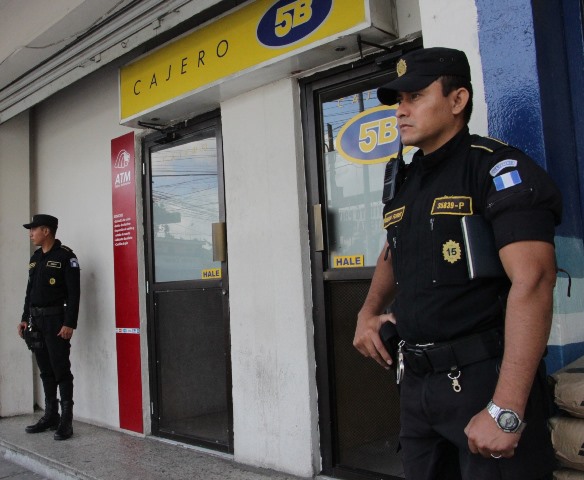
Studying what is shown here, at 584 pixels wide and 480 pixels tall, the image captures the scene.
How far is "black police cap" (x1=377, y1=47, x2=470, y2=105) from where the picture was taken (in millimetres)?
1571

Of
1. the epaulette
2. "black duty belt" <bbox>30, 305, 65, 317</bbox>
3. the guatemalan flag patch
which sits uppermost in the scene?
the epaulette

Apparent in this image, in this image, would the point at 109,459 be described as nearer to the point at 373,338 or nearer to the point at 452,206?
the point at 373,338

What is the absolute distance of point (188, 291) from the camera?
451 cm

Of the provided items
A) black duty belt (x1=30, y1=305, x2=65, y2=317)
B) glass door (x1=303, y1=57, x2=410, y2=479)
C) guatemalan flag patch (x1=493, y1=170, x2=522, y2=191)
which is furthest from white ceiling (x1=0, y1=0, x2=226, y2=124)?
guatemalan flag patch (x1=493, y1=170, x2=522, y2=191)

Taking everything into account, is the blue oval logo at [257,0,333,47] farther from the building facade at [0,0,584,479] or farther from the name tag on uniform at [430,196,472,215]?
the name tag on uniform at [430,196,472,215]

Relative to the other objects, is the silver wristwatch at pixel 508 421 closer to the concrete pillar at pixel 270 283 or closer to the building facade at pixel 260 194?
Answer: the building facade at pixel 260 194

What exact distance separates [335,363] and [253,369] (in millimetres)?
618

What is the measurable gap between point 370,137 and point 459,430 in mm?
2080

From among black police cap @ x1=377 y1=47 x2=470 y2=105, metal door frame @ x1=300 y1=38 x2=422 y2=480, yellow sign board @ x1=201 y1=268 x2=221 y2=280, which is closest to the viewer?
black police cap @ x1=377 y1=47 x2=470 y2=105

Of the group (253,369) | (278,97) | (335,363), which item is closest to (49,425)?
(253,369)

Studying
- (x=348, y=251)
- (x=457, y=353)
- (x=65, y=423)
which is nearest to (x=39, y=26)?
(x=348, y=251)

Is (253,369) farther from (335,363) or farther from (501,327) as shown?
(501,327)

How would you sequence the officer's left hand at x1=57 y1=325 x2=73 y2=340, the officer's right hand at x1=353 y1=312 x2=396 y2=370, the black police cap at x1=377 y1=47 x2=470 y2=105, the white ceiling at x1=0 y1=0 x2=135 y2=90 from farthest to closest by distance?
the officer's left hand at x1=57 y1=325 x2=73 y2=340 < the white ceiling at x1=0 y1=0 x2=135 y2=90 < the officer's right hand at x1=353 y1=312 x2=396 y2=370 < the black police cap at x1=377 y1=47 x2=470 y2=105

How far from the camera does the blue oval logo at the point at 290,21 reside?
3.08 m
